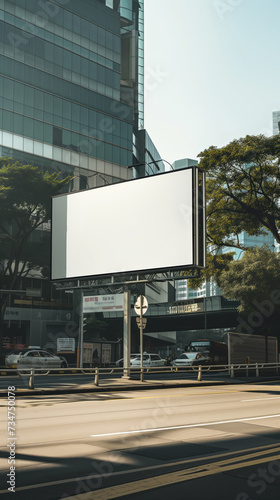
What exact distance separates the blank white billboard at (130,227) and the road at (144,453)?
471 inches

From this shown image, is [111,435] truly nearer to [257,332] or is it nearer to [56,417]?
[56,417]

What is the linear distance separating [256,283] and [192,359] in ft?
26.5

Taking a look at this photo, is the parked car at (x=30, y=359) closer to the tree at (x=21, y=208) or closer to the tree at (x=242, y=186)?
the tree at (x=21, y=208)

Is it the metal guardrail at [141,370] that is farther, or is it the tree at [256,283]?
the tree at [256,283]

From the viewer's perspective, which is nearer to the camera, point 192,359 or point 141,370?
point 141,370

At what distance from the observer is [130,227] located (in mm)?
27469

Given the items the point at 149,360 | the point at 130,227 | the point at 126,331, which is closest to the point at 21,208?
the point at 149,360

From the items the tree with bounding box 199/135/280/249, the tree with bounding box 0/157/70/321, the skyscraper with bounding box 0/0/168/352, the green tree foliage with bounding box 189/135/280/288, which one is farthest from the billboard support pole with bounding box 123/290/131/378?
the skyscraper with bounding box 0/0/168/352

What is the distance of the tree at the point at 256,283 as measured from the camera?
1780 inches

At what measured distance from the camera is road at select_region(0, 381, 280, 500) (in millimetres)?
6492

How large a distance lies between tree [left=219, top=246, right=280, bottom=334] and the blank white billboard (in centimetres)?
1896

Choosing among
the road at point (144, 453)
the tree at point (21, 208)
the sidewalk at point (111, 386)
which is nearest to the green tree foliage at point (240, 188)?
the tree at point (21, 208)

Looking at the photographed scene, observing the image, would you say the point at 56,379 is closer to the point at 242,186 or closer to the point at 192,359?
the point at 192,359

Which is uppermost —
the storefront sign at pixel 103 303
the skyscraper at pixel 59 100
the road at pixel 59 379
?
the skyscraper at pixel 59 100
